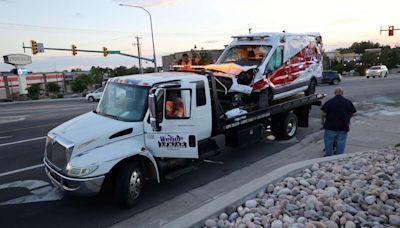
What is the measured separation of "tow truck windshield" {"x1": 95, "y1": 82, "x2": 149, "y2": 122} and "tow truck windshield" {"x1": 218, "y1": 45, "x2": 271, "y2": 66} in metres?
4.27

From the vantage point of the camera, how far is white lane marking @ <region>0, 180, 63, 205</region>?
6.00m

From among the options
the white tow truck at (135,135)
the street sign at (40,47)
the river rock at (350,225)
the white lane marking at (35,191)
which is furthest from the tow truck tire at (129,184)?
the street sign at (40,47)

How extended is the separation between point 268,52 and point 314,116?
19.8 ft

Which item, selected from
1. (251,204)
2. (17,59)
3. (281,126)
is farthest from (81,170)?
(17,59)

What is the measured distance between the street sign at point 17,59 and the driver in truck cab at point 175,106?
2046 inches

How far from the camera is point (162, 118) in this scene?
19.0 feet

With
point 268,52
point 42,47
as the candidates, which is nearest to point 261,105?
point 268,52

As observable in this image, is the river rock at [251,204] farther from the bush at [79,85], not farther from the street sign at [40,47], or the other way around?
the bush at [79,85]

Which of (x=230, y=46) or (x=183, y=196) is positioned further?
(x=230, y=46)

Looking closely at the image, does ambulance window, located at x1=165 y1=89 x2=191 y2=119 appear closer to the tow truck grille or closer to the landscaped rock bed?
the tow truck grille

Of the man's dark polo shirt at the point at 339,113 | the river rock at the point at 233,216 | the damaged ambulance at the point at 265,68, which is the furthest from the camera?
the damaged ambulance at the point at 265,68

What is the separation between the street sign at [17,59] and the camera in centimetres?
4880

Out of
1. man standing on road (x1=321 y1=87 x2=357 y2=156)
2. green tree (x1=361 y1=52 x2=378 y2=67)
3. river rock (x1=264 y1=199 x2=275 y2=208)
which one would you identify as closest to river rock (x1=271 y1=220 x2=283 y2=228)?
river rock (x1=264 y1=199 x2=275 y2=208)

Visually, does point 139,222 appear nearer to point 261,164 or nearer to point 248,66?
point 261,164
